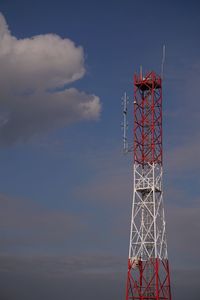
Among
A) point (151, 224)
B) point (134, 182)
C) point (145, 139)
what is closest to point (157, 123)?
point (145, 139)

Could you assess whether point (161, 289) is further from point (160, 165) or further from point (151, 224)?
point (160, 165)

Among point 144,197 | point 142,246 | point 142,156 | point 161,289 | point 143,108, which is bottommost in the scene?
point 161,289

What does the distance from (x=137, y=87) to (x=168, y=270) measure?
2601 centimetres

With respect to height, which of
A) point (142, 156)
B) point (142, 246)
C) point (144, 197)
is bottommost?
point (142, 246)

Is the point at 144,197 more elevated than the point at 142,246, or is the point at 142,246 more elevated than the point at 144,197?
the point at 144,197

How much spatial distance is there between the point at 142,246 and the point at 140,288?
5444mm

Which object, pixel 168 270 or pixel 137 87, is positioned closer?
pixel 168 270

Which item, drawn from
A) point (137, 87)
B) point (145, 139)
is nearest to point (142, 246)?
point (145, 139)

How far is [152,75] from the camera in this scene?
8431cm

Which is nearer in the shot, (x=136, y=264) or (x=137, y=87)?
(x=136, y=264)

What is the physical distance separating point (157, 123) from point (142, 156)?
506 cm

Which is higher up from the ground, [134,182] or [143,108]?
[143,108]

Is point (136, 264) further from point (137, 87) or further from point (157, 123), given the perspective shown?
point (137, 87)

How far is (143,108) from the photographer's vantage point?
84312 mm
